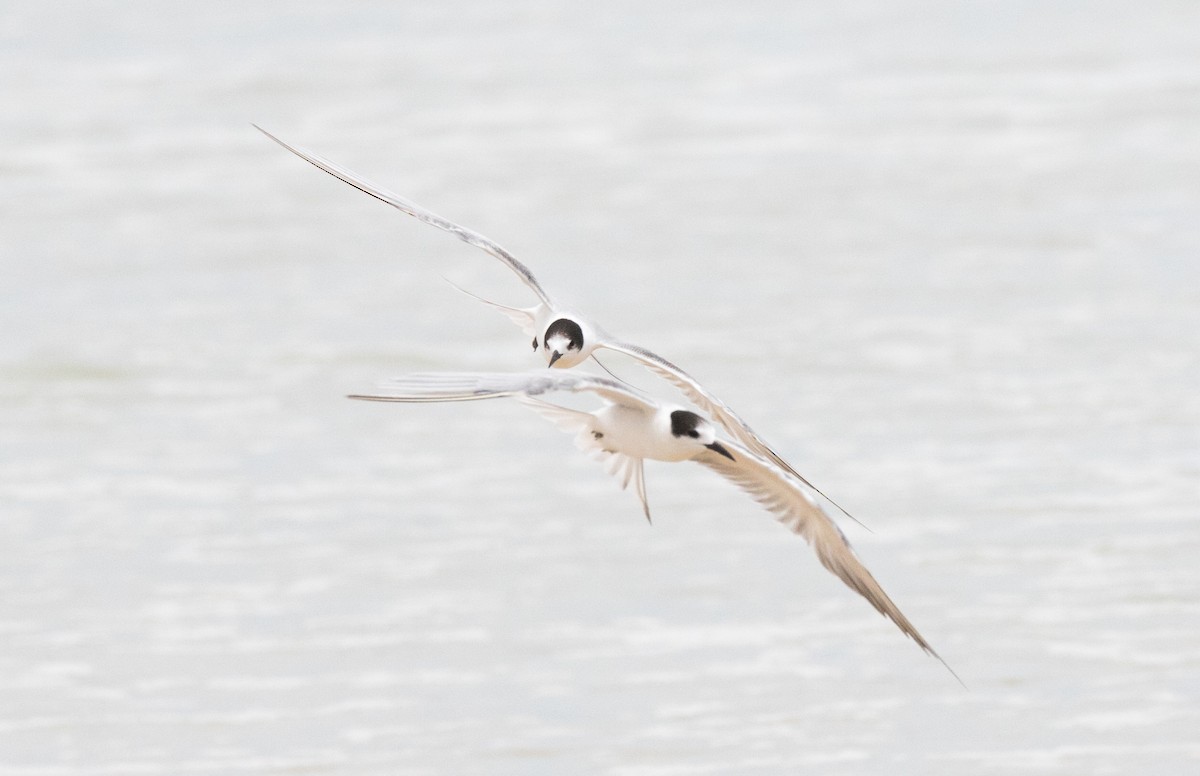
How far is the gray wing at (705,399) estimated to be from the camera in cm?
699

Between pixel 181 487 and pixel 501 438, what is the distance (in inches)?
75.3

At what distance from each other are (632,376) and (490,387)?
35.1 ft

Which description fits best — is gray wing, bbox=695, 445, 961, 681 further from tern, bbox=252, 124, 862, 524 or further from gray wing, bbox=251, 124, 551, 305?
gray wing, bbox=251, 124, 551, 305

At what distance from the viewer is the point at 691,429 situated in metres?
6.53

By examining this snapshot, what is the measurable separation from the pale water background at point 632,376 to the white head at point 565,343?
223cm

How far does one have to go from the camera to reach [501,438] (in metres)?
14.0

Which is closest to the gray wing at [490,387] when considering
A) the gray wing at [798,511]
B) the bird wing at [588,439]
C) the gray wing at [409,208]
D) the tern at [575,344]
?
the bird wing at [588,439]

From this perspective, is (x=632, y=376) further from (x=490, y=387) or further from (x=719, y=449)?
(x=490, y=387)

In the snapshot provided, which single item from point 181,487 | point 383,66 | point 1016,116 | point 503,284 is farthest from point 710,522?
point 383,66

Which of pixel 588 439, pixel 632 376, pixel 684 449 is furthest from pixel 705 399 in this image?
pixel 632 376

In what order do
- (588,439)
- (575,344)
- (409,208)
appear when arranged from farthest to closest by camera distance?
(575,344) < (409,208) < (588,439)

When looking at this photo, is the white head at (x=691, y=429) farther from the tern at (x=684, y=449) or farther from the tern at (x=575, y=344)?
the tern at (x=575, y=344)

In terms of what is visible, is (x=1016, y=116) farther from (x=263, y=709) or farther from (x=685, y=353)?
(x=263, y=709)

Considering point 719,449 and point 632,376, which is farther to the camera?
point 632,376
